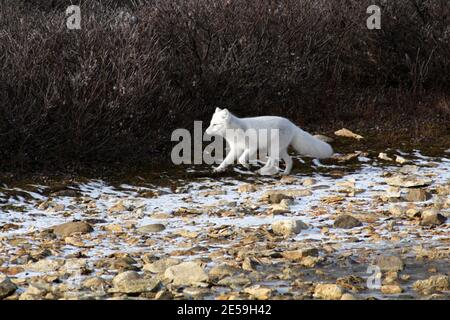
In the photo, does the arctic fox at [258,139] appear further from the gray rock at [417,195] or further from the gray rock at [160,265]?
the gray rock at [160,265]

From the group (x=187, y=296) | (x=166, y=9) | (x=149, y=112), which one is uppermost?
(x=166, y=9)

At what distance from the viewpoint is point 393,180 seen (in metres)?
8.74

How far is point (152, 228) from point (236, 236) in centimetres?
69

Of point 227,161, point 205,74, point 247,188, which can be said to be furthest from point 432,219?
point 205,74

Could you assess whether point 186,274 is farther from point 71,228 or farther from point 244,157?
point 244,157

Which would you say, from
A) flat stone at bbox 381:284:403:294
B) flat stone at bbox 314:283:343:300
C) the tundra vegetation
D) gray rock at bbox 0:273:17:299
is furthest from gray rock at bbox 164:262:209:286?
the tundra vegetation

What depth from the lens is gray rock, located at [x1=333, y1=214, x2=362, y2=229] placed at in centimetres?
707

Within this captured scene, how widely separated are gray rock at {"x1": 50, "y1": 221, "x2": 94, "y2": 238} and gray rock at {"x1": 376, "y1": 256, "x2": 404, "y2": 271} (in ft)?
7.64

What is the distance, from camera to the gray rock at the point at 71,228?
693cm

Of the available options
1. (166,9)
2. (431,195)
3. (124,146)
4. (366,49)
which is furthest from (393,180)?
(366,49)

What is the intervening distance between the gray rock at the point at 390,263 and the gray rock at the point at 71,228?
233 cm

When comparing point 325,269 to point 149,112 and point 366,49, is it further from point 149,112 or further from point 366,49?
point 366,49

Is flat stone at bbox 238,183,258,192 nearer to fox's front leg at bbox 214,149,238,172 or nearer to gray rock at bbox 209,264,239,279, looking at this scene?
fox's front leg at bbox 214,149,238,172

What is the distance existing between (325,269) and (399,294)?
0.71 m
